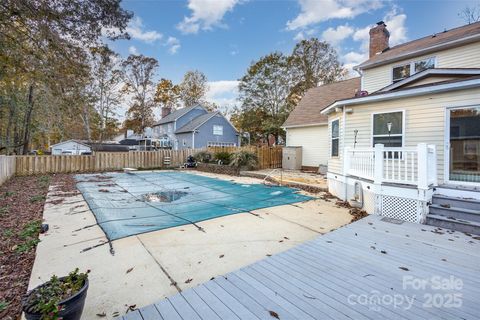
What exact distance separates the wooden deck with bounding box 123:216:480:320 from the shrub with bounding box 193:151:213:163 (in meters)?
12.8

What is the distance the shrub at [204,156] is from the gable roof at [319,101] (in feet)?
18.6

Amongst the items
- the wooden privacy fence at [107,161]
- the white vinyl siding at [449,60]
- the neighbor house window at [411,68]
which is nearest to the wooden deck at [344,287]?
the white vinyl siding at [449,60]

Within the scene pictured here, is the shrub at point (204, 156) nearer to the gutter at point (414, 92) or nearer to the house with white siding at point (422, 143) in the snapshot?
the house with white siding at point (422, 143)

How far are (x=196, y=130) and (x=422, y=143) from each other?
66.5 ft

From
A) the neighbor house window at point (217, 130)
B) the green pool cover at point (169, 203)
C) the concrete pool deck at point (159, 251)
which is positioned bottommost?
the concrete pool deck at point (159, 251)

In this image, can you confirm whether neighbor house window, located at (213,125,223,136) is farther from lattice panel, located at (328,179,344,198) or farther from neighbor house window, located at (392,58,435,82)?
lattice panel, located at (328,179,344,198)

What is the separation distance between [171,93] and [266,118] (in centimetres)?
1617

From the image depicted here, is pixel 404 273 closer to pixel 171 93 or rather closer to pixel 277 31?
pixel 277 31

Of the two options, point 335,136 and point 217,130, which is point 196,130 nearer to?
point 217,130

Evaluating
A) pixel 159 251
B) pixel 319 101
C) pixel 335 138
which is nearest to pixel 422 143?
pixel 335 138

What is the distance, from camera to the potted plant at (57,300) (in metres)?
1.54

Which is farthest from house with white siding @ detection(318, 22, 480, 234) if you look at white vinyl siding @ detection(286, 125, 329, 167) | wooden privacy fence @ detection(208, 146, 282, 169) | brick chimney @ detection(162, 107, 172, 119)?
brick chimney @ detection(162, 107, 172, 119)

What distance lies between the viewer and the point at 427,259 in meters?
2.93

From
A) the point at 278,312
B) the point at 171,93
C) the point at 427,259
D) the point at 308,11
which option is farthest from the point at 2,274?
the point at 171,93
